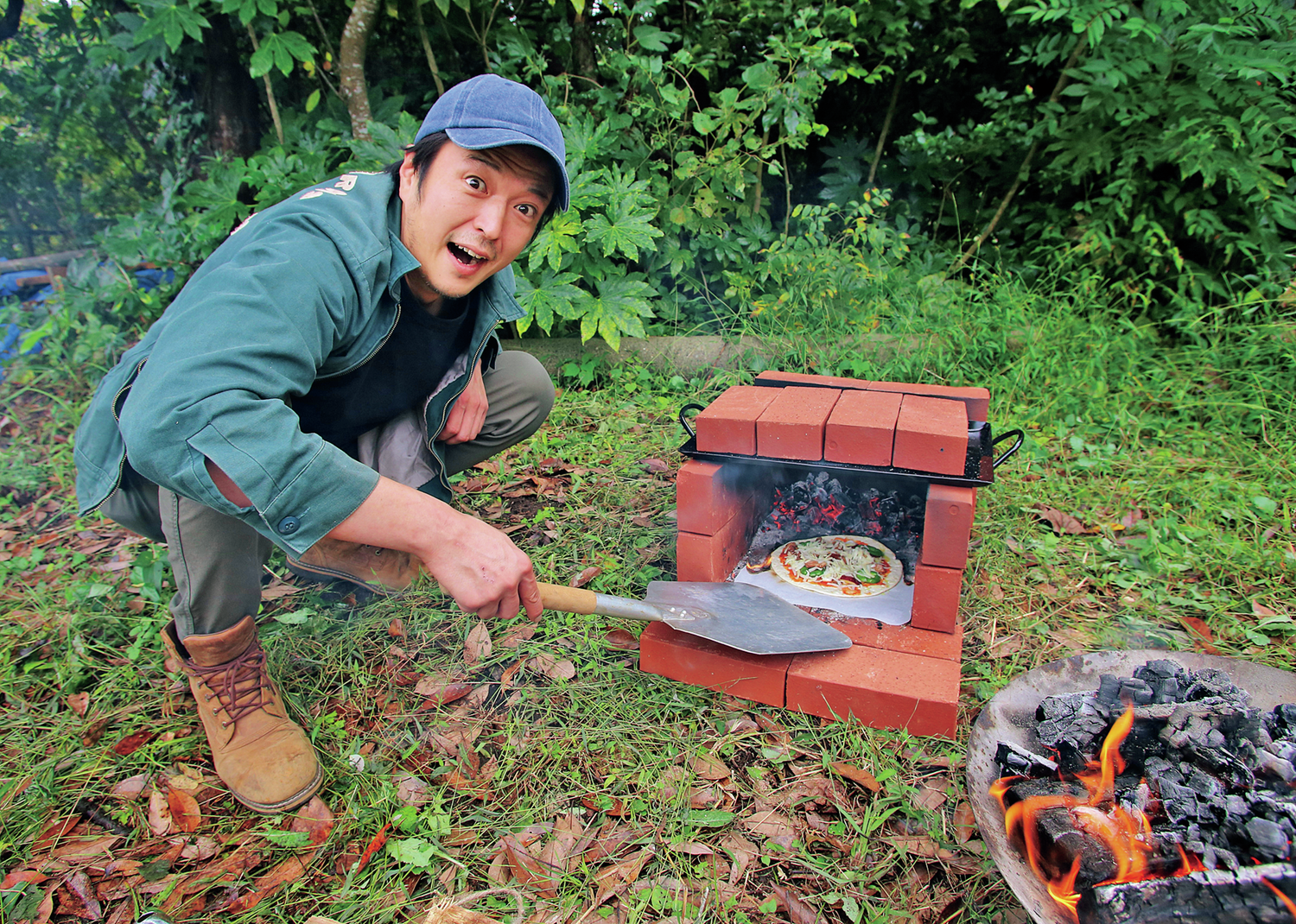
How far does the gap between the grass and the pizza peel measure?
0.23 metres

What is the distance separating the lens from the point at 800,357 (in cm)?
392

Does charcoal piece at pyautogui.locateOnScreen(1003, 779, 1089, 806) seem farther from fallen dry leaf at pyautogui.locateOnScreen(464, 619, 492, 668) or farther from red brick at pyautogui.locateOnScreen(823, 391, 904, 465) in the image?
fallen dry leaf at pyautogui.locateOnScreen(464, 619, 492, 668)

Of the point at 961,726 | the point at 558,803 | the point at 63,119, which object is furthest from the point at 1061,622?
the point at 63,119

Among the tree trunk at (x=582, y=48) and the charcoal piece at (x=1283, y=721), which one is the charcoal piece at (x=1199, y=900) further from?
the tree trunk at (x=582, y=48)

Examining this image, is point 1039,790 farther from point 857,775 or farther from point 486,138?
point 486,138

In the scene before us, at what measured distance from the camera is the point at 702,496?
79.1 inches

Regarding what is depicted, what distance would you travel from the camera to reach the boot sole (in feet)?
5.44

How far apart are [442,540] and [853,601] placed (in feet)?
4.41

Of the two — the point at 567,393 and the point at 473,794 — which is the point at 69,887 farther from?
the point at 567,393

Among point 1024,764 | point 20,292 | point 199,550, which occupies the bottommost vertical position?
point 1024,764

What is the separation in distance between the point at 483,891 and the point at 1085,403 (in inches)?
144

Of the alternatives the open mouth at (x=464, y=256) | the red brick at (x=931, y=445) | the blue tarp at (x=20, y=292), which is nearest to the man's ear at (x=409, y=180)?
Result: the open mouth at (x=464, y=256)

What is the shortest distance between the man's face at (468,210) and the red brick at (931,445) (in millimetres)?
1161

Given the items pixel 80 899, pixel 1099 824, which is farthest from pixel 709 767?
pixel 80 899
